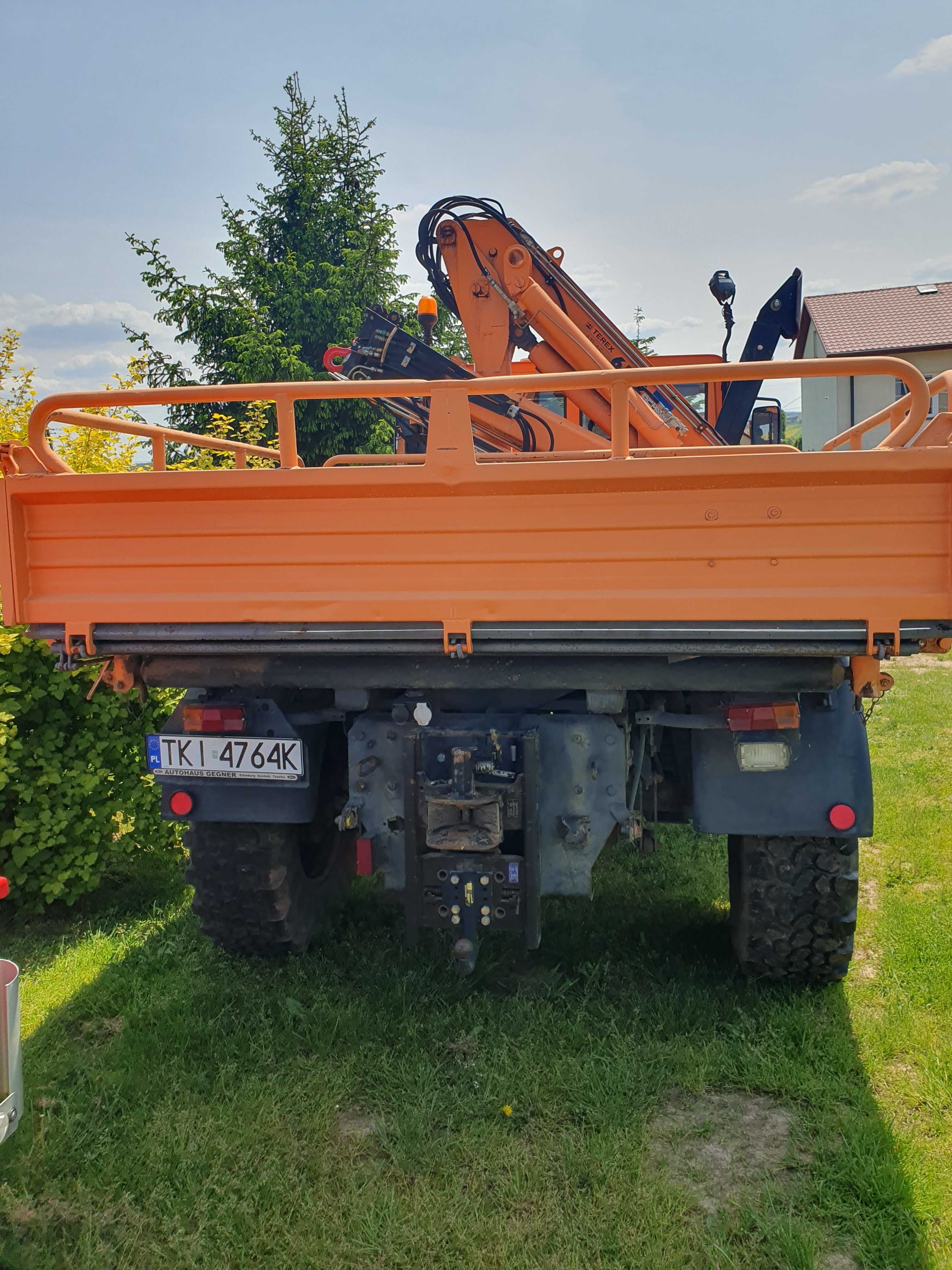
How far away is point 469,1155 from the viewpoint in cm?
254

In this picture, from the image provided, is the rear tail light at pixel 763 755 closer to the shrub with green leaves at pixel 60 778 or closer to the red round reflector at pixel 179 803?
the red round reflector at pixel 179 803

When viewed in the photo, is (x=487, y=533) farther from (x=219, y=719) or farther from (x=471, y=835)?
(x=219, y=719)

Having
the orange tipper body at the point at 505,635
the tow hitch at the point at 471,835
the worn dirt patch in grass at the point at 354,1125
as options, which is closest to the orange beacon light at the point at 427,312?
the orange tipper body at the point at 505,635

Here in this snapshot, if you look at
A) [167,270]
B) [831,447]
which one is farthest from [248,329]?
[831,447]

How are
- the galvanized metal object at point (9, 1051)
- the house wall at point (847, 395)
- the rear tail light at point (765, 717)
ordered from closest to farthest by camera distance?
1. the galvanized metal object at point (9, 1051)
2. the rear tail light at point (765, 717)
3. the house wall at point (847, 395)

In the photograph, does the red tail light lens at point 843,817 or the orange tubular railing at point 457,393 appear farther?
the red tail light lens at point 843,817

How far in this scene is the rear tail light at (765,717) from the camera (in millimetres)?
2807

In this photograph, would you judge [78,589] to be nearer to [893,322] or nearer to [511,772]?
[511,772]

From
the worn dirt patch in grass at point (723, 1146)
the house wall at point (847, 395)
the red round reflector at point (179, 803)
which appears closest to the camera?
the worn dirt patch in grass at point (723, 1146)

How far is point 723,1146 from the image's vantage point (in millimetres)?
2594

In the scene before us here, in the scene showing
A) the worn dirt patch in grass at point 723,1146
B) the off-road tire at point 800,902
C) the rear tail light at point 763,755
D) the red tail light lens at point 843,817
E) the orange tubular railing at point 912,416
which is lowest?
the worn dirt patch in grass at point 723,1146

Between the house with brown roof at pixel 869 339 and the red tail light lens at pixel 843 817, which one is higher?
the house with brown roof at pixel 869 339

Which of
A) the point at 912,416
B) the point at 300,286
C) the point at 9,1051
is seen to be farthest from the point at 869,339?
the point at 9,1051

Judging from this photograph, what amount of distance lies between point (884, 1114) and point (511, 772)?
1477mm
